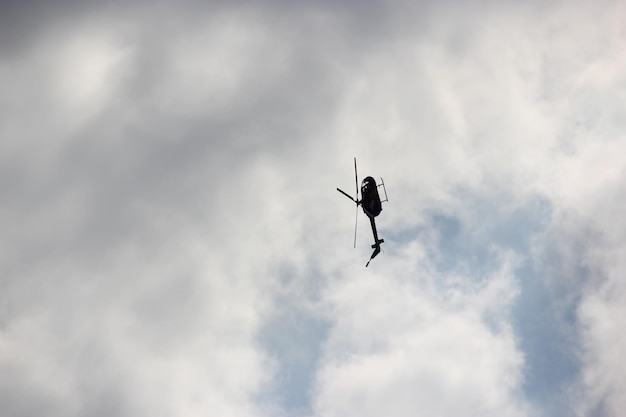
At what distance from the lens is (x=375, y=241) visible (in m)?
54.5

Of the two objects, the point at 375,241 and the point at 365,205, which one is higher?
the point at 365,205

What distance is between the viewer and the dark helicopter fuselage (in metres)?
55.2

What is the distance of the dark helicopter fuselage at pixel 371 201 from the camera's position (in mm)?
55156

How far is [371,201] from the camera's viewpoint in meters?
55.2

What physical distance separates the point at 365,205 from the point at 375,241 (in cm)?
537

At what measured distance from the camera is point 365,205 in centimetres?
5519
